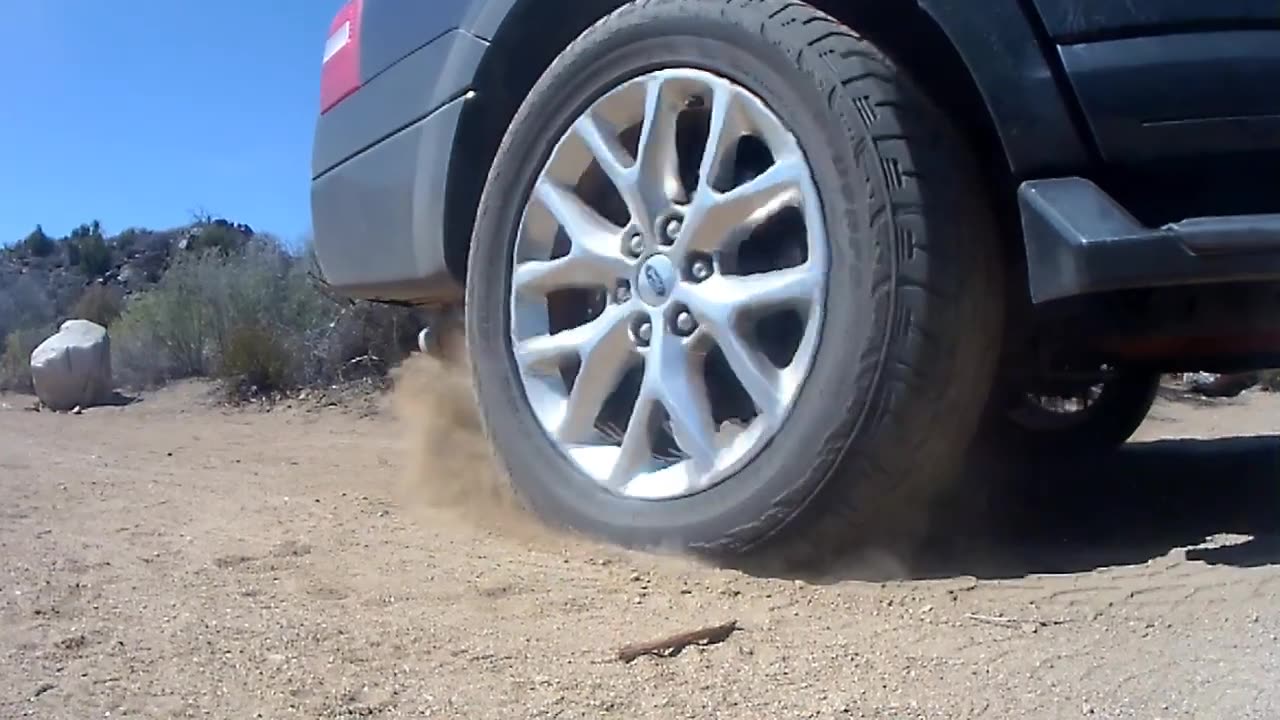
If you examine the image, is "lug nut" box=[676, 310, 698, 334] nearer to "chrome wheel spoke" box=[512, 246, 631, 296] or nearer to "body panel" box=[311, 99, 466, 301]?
"chrome wheel spoke" box=[512, 246, 631, 296]

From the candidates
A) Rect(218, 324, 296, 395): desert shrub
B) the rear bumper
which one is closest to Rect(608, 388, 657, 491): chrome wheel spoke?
the rear bumper

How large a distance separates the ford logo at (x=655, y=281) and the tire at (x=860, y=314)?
0.43m

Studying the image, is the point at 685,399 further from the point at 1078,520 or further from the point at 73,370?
the point at 73,370

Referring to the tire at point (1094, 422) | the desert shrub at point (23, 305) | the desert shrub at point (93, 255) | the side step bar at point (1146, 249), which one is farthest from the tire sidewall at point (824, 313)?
the desert shrub at point (93, 255)

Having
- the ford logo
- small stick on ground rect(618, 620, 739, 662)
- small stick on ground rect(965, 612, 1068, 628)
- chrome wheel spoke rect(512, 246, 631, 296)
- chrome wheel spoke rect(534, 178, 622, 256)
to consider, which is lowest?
small stick on ground rect(965, 612, 1068, 628)

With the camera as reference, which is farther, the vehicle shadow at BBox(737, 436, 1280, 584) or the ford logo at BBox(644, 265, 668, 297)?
the ford logo at BBox(644, 265, 668, 297)

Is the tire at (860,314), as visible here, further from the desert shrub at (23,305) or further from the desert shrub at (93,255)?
the desert shrub at (93,255)

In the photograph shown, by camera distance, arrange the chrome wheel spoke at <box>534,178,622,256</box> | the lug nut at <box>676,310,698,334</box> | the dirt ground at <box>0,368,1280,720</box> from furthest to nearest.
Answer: the chrome wheel spoke at <box>534,178,622,256</box>, the lug nut at <box>676,310,698,334</box>, the dirt ground at <box>0,368,1280,720</box>

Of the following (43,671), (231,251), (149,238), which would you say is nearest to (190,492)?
(43,671)

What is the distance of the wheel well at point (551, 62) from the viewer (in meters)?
2.36

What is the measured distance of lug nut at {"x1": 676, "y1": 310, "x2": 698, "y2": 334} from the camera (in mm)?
2537

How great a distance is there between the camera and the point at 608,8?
298cm

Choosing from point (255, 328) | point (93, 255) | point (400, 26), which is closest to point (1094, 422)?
point (400, 26)

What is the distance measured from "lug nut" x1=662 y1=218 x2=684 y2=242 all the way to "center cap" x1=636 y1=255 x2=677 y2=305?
0.16ft
